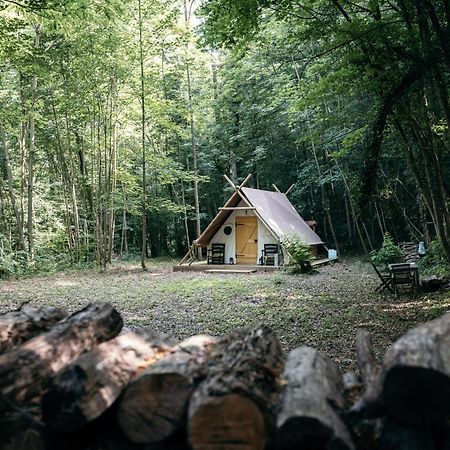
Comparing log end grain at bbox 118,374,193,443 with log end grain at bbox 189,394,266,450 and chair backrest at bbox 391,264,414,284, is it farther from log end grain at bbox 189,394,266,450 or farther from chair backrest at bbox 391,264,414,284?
chair backrest at bbox 391,264,414,284

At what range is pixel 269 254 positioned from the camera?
637 inches

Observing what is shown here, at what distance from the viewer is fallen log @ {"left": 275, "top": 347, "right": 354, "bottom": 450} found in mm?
1508

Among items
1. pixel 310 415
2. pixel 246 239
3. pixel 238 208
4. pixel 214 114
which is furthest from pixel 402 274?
pixel 214 114

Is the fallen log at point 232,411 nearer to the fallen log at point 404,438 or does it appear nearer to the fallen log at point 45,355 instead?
the fallen log at point 404,438

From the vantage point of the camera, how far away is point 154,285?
11.4m

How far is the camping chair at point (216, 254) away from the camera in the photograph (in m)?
16.9

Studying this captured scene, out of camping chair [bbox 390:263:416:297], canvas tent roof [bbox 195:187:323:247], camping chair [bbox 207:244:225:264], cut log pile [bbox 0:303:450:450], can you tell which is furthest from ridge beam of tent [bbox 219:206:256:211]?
cut log pile [bbox 0:303:450:450]

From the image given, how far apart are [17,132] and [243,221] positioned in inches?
360

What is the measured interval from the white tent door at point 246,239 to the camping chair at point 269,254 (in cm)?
60

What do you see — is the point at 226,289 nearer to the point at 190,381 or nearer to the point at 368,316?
the point at 368,316

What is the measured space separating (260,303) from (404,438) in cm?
680

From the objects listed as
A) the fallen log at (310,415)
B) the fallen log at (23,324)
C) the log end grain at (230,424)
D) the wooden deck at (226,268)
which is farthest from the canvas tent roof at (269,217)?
the log end grain at (230,424)

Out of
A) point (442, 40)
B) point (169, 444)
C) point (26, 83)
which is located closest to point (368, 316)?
point (442, 40)

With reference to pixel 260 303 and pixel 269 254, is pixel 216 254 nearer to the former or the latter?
pixel 269 254
